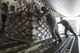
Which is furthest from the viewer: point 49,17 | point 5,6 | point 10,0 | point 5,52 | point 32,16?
point 10,0

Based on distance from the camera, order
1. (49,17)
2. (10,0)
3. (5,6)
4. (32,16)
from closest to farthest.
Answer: (32,16) < (49,17) < (5,6) < (10,0)

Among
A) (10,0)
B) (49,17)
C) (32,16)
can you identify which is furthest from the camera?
(10,0)

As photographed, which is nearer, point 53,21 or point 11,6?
point 53,21

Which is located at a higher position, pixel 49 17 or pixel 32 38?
pixel 49 17

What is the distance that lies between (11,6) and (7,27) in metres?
1.15

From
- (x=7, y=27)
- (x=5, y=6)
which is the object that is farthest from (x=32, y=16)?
(x=5, y=6)

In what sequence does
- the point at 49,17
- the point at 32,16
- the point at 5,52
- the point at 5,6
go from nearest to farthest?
the point at 5,52 → the point at 32,16 → the point at 49,17 → the point at 5,6

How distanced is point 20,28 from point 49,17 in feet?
3.20

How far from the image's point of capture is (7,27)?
4656 mm

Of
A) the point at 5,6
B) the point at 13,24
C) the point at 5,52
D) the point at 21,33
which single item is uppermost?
the point at 5,6

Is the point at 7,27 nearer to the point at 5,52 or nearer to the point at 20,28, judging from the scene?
the point at 20,28

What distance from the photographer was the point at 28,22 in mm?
4301

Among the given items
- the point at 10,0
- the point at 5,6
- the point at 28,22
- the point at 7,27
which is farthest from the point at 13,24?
the point at 10,0

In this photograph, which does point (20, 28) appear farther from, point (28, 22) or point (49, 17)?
point (49, 17)
